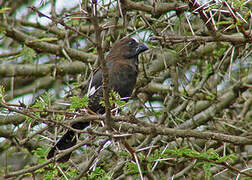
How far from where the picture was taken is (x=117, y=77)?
4.96 m

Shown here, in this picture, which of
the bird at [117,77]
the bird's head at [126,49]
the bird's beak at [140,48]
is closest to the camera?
the bird at [117,77]

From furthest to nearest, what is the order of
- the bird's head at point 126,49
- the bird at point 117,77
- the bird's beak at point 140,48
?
1. the bird's head at point 126,49
2. the bird's beak at point 140,48
3. the bird at point 117,77

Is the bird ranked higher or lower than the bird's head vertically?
lower

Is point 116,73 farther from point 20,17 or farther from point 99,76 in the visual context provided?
point 20,17

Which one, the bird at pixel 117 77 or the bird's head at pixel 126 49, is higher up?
the bird's head at pixel 126 49

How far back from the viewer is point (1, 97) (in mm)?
2557

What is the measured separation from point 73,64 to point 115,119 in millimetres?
2425

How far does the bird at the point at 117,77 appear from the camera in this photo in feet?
15.0

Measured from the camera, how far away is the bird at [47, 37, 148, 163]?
15.0 ft

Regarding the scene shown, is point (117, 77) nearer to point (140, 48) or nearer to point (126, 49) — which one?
point (140, 48)

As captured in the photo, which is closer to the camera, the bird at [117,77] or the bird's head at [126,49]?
the bird at [117,77]

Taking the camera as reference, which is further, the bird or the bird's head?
the bird's head

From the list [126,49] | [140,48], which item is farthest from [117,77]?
[126,49]

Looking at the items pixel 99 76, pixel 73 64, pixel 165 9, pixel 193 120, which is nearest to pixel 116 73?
pixel 99 76
